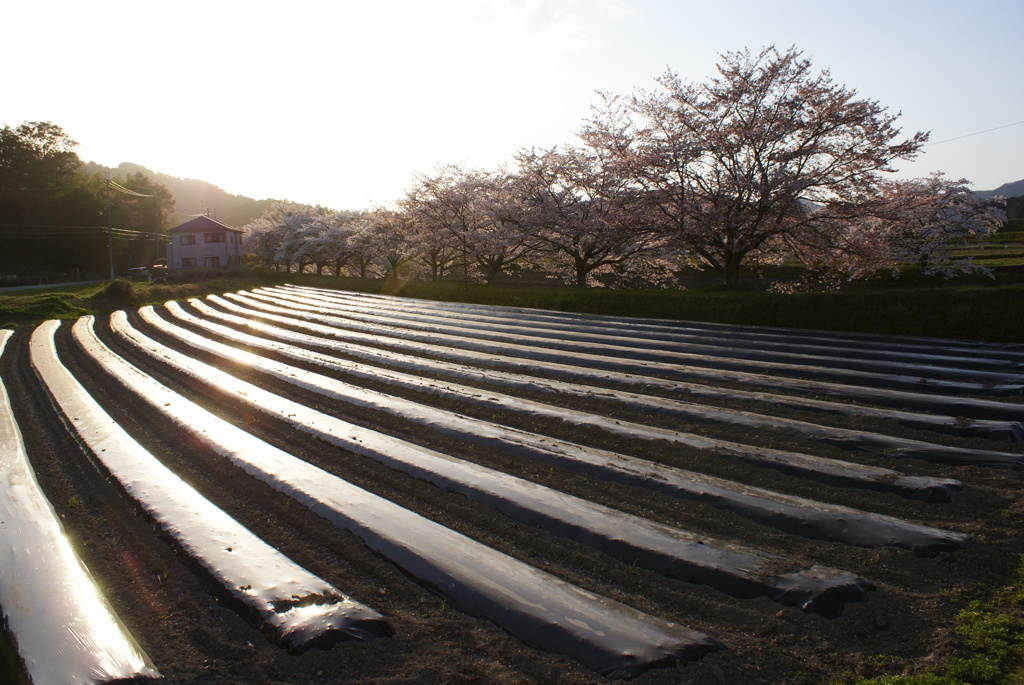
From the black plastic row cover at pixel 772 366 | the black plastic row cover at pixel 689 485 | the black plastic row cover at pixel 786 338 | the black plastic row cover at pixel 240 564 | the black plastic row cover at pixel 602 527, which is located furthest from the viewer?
the black plastic row cover at pixel 786 338

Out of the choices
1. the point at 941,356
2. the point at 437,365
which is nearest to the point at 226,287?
the point at 437,365

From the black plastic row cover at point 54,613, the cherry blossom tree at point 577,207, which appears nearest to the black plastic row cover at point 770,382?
the black plastic row cover at point 54,613

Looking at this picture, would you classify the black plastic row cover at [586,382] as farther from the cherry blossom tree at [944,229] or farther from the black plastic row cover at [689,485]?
the cherry blossom tree at [944,229]

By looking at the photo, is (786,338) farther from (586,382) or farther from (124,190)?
(124,190)

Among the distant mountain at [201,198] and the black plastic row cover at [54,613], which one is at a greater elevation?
the distant mountain at [201,198]

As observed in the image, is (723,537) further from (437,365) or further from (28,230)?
(28,230)

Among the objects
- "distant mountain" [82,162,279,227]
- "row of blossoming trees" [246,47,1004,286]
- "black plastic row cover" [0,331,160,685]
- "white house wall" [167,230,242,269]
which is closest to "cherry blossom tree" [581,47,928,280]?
"row of blossoming trees" [246,47,1004,286]

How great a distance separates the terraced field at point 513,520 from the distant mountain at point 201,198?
396ft

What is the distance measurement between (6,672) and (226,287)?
1194 inches

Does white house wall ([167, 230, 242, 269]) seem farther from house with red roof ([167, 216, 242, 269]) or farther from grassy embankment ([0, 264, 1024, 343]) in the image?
grassy embankment ([0, 264, 1024, 343])

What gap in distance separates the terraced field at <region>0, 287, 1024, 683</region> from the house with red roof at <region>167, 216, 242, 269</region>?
184 ft

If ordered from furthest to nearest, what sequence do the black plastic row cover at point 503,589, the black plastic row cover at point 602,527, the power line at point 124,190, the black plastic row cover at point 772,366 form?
the power line at point 124,190, the black plastic row cover at point 772,366, the black plastic row cover at point 602,527, the black plastic row cover at point 503,589

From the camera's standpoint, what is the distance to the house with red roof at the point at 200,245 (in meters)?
58.1

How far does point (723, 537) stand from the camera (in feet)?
12.3
